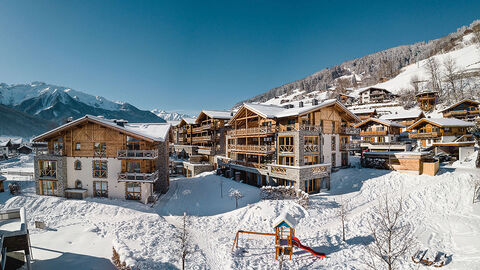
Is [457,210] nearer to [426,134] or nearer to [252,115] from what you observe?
[252,115]

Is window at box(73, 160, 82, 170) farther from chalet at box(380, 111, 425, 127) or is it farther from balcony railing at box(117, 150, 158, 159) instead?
chalet at box(380, 111, 425, 127)

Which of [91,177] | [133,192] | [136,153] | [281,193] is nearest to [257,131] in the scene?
[281,193]

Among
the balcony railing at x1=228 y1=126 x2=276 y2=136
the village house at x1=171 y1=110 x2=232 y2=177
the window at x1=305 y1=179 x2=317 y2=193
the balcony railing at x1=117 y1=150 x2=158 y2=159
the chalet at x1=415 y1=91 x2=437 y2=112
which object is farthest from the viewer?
the chalet at x1=415 y1=91 x2=437 y2=112

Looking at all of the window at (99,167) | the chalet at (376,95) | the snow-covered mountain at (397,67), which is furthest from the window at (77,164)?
the chalet at (376,95)

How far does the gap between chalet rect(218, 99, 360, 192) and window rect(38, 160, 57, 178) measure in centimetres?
2118

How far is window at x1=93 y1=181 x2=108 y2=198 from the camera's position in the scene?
22641 mm

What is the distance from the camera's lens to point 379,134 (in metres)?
42.7

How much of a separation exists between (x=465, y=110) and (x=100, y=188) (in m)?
68.9

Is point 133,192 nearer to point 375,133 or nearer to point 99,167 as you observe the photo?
point 99,167

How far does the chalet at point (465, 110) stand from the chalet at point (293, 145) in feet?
112

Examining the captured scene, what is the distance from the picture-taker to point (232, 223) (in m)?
17.9

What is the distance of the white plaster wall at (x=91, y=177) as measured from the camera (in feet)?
74.1

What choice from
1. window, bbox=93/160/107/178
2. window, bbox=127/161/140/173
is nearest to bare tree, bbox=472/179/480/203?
window, bbox=127/161/140/173

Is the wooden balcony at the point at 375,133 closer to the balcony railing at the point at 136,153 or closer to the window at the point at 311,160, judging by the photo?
the window at the point at 311,160
